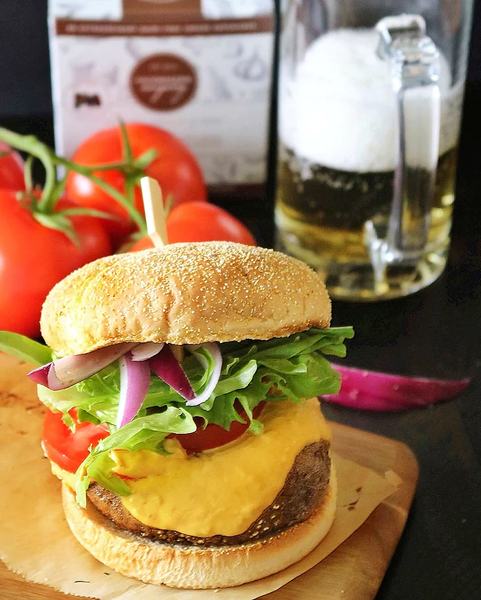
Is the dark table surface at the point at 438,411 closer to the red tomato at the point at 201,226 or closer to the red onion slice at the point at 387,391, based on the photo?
the red onion slice at the point at 387,391

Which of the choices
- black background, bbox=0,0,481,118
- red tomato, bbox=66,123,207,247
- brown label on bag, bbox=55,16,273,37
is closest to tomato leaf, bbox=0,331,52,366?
red tomato, bbox=66,123,207,247

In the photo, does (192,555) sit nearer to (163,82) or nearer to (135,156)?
(135,156)

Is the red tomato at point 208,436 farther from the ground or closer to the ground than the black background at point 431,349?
farther from the ground

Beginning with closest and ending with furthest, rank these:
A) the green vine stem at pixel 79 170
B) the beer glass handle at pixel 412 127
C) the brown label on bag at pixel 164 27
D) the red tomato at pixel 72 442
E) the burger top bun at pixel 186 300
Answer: the burger top bun at pixel 186 300
the red tomato at pixel 72 442
the beer glass handle at pixel 412 127
the green vine stem at pixel 79 170
the brown label on bag at pixel 164 27

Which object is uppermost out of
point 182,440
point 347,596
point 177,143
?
point 177,143

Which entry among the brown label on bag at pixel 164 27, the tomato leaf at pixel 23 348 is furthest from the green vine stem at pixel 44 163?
the tomato leaf at pixel 23 348

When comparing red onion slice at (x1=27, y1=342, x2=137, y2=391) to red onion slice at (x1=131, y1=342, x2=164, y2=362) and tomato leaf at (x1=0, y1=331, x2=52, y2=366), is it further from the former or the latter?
tomato leaf at (x1=0, y1=331, x2=52, y2=366)

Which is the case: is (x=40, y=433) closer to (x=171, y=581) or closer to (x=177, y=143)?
(x=171, y=581)

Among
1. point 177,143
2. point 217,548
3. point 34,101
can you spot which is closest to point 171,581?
point 217,548
